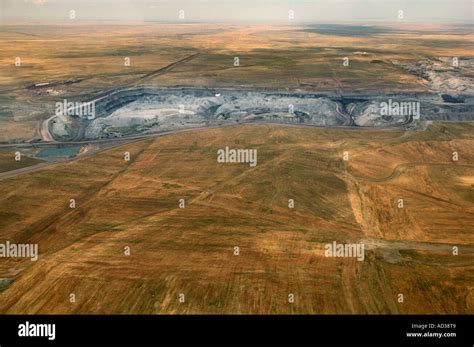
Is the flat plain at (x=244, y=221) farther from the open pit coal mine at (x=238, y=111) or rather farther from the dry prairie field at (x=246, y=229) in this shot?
the open pit coal mine at (x=238, y=111)

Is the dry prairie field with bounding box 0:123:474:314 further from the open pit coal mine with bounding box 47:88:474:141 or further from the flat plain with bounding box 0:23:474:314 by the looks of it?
the open pit coal mine with bounding box 47:88:474:141

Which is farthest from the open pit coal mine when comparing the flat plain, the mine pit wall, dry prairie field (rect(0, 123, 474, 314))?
dry prairie field (rect(0, 123, 474, 314))

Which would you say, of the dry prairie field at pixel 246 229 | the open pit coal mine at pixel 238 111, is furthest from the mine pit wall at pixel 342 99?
the dry prairie field at pixel 246 229

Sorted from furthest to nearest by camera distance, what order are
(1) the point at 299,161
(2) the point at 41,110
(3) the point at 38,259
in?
(2) the point at 41,110 → (1) the point at 299,161 → (3) the point at 38,259

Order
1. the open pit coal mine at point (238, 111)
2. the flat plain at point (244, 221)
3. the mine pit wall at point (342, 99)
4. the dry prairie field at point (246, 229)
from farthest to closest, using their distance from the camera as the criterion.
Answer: the mine pit wall at point (342, 99)
the open pit coal mine at point (238, 111)
the flat plain at point (244, 221)
the dry prairie field at point (246, 229)
